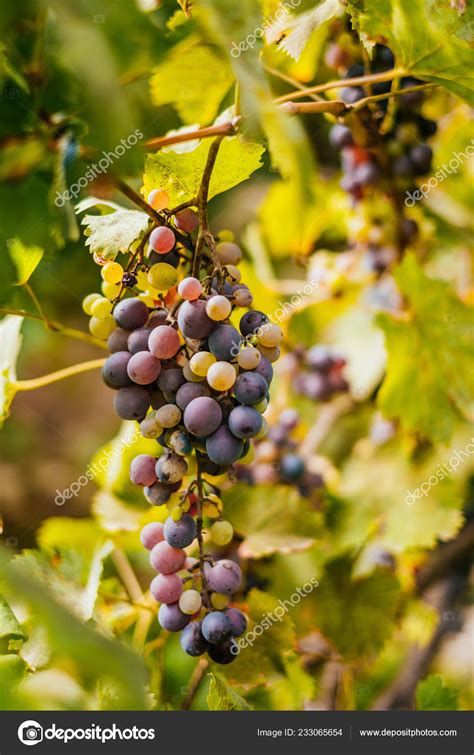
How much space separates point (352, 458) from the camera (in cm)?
101

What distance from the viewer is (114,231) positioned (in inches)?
18.9

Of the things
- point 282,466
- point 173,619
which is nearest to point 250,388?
point 173,619

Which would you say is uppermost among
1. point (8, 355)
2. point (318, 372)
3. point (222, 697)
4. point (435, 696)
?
point (8, 355)

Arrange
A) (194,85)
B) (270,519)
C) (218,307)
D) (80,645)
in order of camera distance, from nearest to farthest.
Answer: (80,645)
(218,307)
(194,85)
(270,519)

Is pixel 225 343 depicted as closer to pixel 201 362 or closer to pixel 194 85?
pixel 201 362

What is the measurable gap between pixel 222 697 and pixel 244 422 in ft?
0.89

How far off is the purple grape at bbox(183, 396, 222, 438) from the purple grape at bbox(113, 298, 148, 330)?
0.08 metres

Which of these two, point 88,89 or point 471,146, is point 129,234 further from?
point 471,146

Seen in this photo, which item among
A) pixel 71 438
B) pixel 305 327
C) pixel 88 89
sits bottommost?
pixel 71 438

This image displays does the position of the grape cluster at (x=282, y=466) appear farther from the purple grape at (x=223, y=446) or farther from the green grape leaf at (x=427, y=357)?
the purple grape at (x=223, y=446)

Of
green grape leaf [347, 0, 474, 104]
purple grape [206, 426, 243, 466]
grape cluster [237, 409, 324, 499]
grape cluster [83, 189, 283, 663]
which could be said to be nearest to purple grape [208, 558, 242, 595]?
grape cluster [83, 189, 283, 663]

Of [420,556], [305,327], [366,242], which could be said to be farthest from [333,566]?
[366,242]

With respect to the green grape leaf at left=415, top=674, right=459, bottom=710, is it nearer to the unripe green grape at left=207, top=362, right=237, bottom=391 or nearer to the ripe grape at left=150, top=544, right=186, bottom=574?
the ripe grape at left=150, top=544, right=186, bottom=574

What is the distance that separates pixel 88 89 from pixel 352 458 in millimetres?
782
